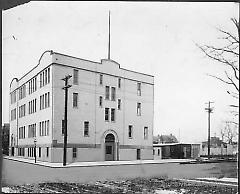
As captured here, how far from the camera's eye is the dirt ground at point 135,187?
244 cm

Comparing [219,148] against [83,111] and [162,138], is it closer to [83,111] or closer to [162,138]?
[162,138]

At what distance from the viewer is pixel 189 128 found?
2.51 metres

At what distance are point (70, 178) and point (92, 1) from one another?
0.98 meters

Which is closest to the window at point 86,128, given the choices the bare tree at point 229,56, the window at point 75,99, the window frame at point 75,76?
the window at point 75,99

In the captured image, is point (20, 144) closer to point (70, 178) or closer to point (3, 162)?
point (3, 162)

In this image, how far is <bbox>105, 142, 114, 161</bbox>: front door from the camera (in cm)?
250

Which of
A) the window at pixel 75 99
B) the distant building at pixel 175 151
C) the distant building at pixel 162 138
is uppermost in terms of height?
the window at pixel 75 99

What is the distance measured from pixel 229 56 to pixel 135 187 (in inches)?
35.7

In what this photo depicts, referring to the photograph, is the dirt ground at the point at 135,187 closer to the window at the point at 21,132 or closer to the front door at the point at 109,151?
the front door at the point at 109,151

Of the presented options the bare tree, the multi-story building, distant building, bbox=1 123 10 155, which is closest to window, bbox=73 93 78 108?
the multi-story building

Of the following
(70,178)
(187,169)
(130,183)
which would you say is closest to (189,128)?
(187,169)

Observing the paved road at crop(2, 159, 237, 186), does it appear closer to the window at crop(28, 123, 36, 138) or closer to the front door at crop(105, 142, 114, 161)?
the front door at crop(105, 142, 114, 161)

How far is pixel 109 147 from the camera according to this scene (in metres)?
2.52

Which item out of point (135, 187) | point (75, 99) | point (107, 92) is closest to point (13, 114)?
point (75, 99)
